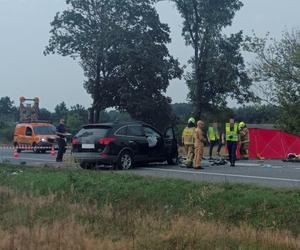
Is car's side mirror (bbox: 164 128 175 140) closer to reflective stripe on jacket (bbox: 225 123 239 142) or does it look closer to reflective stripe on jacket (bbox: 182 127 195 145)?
reflective stripe on jacket (bbox: 182 127 195 145)

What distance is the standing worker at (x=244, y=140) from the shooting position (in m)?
24.3

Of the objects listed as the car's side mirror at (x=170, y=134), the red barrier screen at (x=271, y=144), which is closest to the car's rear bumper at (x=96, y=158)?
the car's side mirror at (x=170, y=134)

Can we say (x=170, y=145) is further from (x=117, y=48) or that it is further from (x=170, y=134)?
(x=117, y=48)

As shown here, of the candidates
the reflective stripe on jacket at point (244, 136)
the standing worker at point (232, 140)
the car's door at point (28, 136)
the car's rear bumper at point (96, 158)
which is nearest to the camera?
the car's rear bumper at point (96, 158)

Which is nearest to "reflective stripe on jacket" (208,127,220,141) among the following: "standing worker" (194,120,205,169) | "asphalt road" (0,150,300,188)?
"asphalt road" (0,150,300,188)

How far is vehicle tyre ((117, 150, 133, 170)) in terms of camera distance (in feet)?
62.2

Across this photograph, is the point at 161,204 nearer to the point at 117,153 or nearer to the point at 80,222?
the point at 80,222

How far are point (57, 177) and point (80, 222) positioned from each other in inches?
184

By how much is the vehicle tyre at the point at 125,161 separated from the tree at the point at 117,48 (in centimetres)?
2597

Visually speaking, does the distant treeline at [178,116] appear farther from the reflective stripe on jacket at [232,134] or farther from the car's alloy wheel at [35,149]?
the reflective stripe on jacket at [232,134]

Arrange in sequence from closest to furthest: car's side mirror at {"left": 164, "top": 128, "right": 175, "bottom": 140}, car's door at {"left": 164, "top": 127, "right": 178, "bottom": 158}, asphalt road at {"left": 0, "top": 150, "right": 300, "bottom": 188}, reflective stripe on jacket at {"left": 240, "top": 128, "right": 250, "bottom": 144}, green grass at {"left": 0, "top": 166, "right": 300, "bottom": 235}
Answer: green grass at {"left": 0, "top": 166, "right": 300, "bottom": 235} < asphalt road at {"left": 0, "top": 150, "right": 300, "bottom": 188} < car's door at {"left": 164, "top": 127, "right": 178, "bottom": 158} < car's side mirror at {"left": 164, "top": 128, "right": 175, "bottom": 140} < reflective stripe on jacket at {"left": 240, "top": 128, "right": 250, "bottom": 144}

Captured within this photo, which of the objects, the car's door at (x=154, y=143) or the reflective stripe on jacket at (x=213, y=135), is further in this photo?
the reflective stripe on jacket at (x=213, y=135)

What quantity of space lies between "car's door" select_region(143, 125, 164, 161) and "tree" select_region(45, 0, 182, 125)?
24737 mm

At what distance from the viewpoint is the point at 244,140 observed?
24.9 m
